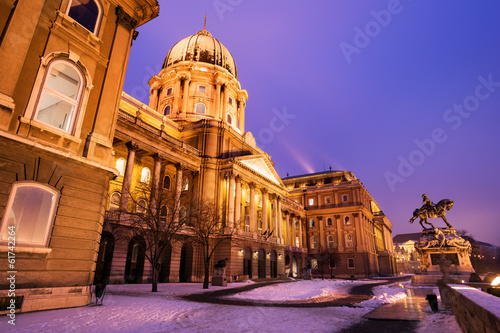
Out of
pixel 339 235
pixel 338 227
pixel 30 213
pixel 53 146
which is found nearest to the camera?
pixel 30 213

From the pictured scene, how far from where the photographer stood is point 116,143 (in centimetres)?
3084

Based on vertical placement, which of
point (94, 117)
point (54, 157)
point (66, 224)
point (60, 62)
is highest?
point (60, 62)

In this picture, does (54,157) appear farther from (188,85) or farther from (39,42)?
(188,85)

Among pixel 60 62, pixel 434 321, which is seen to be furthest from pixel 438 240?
pixel 60 62

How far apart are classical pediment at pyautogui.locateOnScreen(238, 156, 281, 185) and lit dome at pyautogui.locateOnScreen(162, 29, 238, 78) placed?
23428 mm

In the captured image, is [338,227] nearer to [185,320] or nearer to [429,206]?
[429,206]

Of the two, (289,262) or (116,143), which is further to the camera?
(289,262)

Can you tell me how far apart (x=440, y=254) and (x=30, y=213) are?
95.0 feet

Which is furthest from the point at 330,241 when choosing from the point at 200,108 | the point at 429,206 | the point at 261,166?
the point at 200,108

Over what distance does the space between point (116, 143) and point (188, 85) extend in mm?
25211

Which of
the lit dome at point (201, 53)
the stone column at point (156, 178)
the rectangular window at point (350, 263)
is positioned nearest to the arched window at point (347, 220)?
the rectangular window at point (350, 263)

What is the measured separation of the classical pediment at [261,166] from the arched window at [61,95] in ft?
97.8

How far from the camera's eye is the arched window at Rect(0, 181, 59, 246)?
9.15 meters

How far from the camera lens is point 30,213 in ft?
31.9
